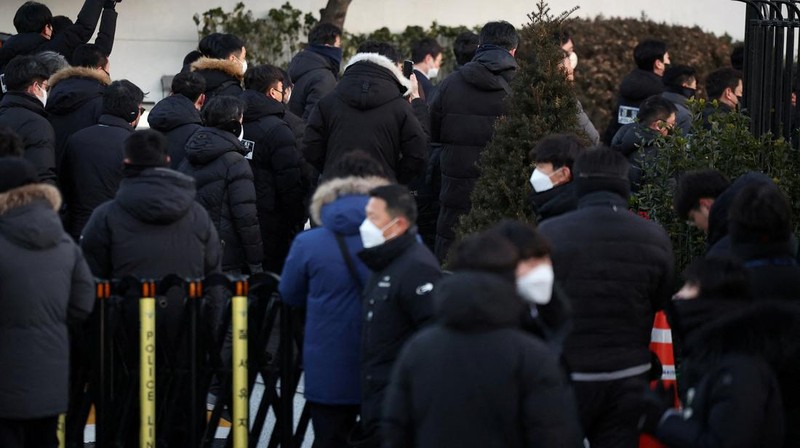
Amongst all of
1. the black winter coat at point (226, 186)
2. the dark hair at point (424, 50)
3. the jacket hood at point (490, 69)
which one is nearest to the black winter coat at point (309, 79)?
the dark hair at point (424, 50)

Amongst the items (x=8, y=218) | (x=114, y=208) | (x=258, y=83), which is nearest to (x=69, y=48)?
(x=258, y=83)

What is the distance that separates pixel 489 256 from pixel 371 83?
16.1 feet

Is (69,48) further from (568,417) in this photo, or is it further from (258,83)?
(568,417)

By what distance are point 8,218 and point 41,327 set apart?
518 millimetres

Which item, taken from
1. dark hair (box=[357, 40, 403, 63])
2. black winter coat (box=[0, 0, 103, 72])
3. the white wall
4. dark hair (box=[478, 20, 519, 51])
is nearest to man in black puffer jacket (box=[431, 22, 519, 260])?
dark hair (box=[478, 20, 519, 51])

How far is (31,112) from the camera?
382 inches

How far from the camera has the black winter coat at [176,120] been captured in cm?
1042

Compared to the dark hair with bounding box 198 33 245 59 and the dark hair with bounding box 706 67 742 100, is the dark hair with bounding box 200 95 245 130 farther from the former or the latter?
the dark hair with bounding box 706 67 742 100

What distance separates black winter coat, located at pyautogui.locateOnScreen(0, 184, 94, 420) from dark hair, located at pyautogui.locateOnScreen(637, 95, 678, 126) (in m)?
4.70

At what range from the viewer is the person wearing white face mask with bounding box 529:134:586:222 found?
729cm

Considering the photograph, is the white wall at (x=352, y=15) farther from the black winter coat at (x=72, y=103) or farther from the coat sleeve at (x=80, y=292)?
the coat sleeve at (x=80, y=292)

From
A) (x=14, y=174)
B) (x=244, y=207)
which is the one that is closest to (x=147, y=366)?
(x=14, y=174)

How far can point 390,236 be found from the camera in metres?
6.51

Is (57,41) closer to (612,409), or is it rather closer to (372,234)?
(372,234)
